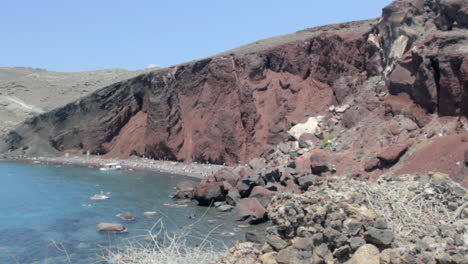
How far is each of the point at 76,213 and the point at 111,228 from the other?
549 cm

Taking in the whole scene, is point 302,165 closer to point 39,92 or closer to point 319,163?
point 319,163

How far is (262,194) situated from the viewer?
2494cm

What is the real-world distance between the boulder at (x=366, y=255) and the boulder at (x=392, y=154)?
53.1ft

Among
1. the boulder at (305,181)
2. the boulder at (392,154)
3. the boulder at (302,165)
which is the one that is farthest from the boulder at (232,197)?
the boulder at (392,154)

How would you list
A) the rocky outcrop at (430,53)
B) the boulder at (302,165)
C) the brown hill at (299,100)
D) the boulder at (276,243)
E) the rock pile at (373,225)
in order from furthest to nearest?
the boulder at (302,165), the brown hill at (299,100), the rocky outcrop at (430,53), the boulder at (276,243), the rock pile at (373,225)

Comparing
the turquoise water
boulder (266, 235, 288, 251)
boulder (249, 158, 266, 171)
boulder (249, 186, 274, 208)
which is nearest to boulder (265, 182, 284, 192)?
boulder (249, 186, 274, 208)

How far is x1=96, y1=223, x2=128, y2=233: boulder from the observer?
1975cm

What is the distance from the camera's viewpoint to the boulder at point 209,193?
26.6 meters

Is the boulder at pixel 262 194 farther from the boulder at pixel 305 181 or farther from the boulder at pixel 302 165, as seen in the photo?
the boulder at pixel 302 165

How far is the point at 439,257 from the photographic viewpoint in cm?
844

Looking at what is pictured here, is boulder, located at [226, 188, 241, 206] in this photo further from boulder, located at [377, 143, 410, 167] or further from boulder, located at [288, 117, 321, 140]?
boulder, located at [288, 117, 321, 140]

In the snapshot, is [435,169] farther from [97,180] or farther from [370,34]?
[97,180]

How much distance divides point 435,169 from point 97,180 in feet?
95.9

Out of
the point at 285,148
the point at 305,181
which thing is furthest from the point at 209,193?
the point at 285,148
